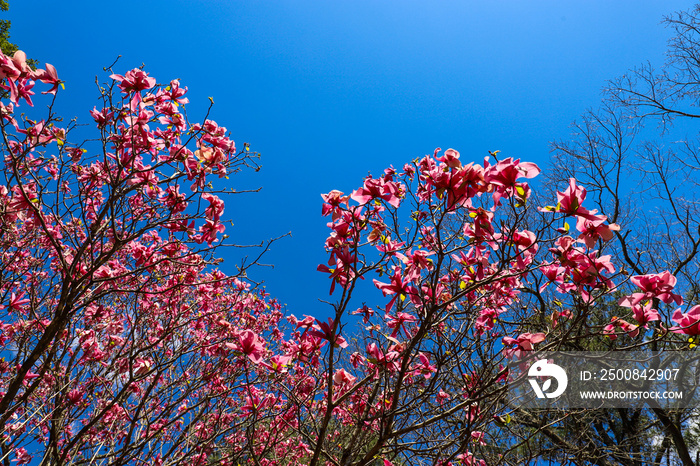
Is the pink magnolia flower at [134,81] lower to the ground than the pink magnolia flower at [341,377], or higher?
higher

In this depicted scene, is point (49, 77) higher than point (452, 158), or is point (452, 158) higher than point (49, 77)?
point (49, 77)

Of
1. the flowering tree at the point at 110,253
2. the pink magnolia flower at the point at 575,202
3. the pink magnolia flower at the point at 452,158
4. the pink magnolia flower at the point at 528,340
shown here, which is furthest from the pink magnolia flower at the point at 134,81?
the pink magnolia flower at the point at 528,340

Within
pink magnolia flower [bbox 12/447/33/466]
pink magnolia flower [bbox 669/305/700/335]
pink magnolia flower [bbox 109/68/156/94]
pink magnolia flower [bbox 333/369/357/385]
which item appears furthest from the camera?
pink magnolia flower [bbox 12/447/33/466]

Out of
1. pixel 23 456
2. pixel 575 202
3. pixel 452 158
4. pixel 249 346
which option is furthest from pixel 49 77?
pixel 23 456

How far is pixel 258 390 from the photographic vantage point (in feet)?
18.2

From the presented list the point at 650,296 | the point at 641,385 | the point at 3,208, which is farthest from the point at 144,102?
the point at 641,385

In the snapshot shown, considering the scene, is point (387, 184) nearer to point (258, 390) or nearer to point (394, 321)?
A: point (394, 321)

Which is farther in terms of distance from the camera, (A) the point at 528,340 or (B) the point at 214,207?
(B) the point at 214,207

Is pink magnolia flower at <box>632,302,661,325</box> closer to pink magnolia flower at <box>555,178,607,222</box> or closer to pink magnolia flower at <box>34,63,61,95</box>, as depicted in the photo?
pink magnolia flower at <box>555,178,607,222</box>

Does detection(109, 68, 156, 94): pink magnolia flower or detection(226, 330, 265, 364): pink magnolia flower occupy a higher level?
detection(109, 68, 156, 94): pink magnolia flower

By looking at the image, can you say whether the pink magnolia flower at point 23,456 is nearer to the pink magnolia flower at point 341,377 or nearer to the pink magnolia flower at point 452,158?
the pink magnolia flower at point 341,377

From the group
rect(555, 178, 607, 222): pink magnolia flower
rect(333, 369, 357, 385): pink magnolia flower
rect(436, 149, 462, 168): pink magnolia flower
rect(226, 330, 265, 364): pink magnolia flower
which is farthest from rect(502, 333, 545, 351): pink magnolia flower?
rect(226, 330, 265, 364): pink magnolia flower

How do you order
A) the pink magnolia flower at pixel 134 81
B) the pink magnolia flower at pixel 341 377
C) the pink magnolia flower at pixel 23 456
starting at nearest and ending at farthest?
the pink magnolia flower at pixel 341 377
the pink magnolia flower at pixel 134 81
the pink magnolia flower at pixel 23 456

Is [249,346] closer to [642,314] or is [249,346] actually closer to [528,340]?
[528,340]
